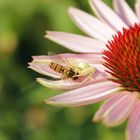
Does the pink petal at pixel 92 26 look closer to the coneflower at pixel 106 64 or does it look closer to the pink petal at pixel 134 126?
the coneflower at pixel 106 64

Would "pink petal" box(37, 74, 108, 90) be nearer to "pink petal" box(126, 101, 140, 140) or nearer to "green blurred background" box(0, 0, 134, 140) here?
"pink petal" box(126, 101, 140, 140)

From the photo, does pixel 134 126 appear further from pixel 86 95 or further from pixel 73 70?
pixel 73 70

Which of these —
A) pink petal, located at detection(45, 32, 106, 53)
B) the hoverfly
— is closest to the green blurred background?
pink petal, located at detection(45, 32, 106, 53)

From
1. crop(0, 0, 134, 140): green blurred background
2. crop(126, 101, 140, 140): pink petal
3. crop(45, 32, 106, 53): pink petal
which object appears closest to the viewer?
crop(126, 101, 140, 140): pink petal

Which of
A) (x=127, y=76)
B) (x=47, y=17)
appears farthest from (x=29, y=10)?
(x=127, y=76)

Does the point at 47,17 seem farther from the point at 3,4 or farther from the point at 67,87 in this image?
the point at 67,87

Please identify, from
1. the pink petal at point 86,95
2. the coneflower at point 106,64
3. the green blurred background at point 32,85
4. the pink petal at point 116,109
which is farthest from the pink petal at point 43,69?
the green blurred background at point 32,85

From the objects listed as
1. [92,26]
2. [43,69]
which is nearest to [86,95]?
[43,69]
